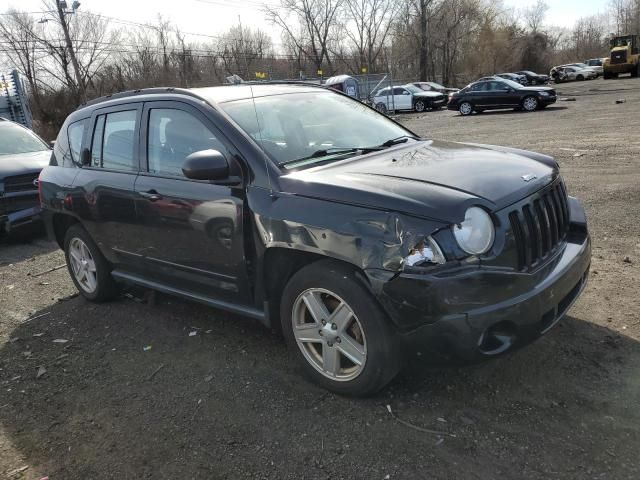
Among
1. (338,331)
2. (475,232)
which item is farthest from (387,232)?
(338,331)

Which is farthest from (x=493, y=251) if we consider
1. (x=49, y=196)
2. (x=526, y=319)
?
(x=49, y=196)

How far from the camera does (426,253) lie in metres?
2.64

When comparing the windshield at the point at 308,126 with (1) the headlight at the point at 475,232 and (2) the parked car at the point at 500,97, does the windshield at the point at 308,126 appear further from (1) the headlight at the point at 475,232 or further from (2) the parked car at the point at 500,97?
(2) the parked car at the point at 500,97

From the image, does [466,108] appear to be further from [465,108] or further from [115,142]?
[115,142]

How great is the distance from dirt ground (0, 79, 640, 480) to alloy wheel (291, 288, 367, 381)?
209 mm

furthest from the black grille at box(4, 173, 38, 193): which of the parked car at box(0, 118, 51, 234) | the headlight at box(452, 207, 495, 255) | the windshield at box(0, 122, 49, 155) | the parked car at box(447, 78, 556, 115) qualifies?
the parked car at box(447, 78, 556, 115)

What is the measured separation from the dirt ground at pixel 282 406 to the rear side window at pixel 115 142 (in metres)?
1.39

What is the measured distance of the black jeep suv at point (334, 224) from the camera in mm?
2678

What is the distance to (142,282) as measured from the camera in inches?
178

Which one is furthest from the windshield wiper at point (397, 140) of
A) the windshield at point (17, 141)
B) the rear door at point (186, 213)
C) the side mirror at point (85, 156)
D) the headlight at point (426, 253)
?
the windshield at point (17, 141)

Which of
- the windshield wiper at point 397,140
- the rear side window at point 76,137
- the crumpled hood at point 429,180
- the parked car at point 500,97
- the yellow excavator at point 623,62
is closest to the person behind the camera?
the crumpled hood at point 429,180

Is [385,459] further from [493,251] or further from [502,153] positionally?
[502,153]

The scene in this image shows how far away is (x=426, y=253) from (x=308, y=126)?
1.62 m

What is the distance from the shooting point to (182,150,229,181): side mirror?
3.26m
